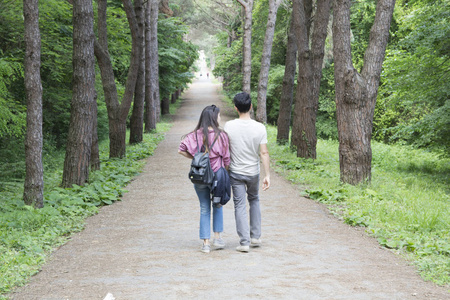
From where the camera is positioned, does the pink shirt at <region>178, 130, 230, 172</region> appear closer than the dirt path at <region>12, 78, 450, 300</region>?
No

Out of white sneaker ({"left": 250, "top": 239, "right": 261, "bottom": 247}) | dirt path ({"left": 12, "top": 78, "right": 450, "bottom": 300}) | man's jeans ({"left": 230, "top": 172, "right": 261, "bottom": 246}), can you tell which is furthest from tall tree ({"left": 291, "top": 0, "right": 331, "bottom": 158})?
man's jeans ({"left": 230, "top": 172, "right": 261, "bottom": 246})

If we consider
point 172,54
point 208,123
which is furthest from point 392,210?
point 172,54

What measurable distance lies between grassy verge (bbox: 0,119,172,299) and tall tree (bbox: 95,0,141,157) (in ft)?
7.99

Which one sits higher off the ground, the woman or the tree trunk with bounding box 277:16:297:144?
the tree trunk with bounding box 277:16:297:144

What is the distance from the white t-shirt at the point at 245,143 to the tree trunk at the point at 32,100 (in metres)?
3.97

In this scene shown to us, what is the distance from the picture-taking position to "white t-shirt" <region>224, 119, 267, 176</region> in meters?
6.33

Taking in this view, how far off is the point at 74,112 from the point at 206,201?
229 inches

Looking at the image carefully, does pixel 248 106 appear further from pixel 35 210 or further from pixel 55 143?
pixel 55 143


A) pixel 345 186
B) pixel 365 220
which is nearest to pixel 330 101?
pixel 345 186

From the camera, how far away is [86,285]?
5312 millimetres

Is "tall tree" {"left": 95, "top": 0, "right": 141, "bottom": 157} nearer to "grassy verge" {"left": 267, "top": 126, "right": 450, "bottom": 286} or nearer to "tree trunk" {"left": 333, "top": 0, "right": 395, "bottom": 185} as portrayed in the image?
"grassy verge" {"left": 267, "top": 126, "right": 450, "bottom": 286}

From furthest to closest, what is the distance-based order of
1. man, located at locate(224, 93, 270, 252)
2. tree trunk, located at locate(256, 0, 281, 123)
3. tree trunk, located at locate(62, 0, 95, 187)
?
tree trunk, located at locate(256, 0, 281, 123), tree trunk, located at locate(62, 0, 95, 187), man, located at locate(224, 93, 270, 252)

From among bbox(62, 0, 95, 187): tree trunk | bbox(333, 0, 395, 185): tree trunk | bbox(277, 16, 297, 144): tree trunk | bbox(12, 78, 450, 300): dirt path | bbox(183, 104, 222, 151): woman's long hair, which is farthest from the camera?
bbox(277, 16, 297, 144): tree trunk

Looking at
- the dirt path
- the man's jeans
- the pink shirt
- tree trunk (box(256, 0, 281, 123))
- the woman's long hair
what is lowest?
the dirt path
